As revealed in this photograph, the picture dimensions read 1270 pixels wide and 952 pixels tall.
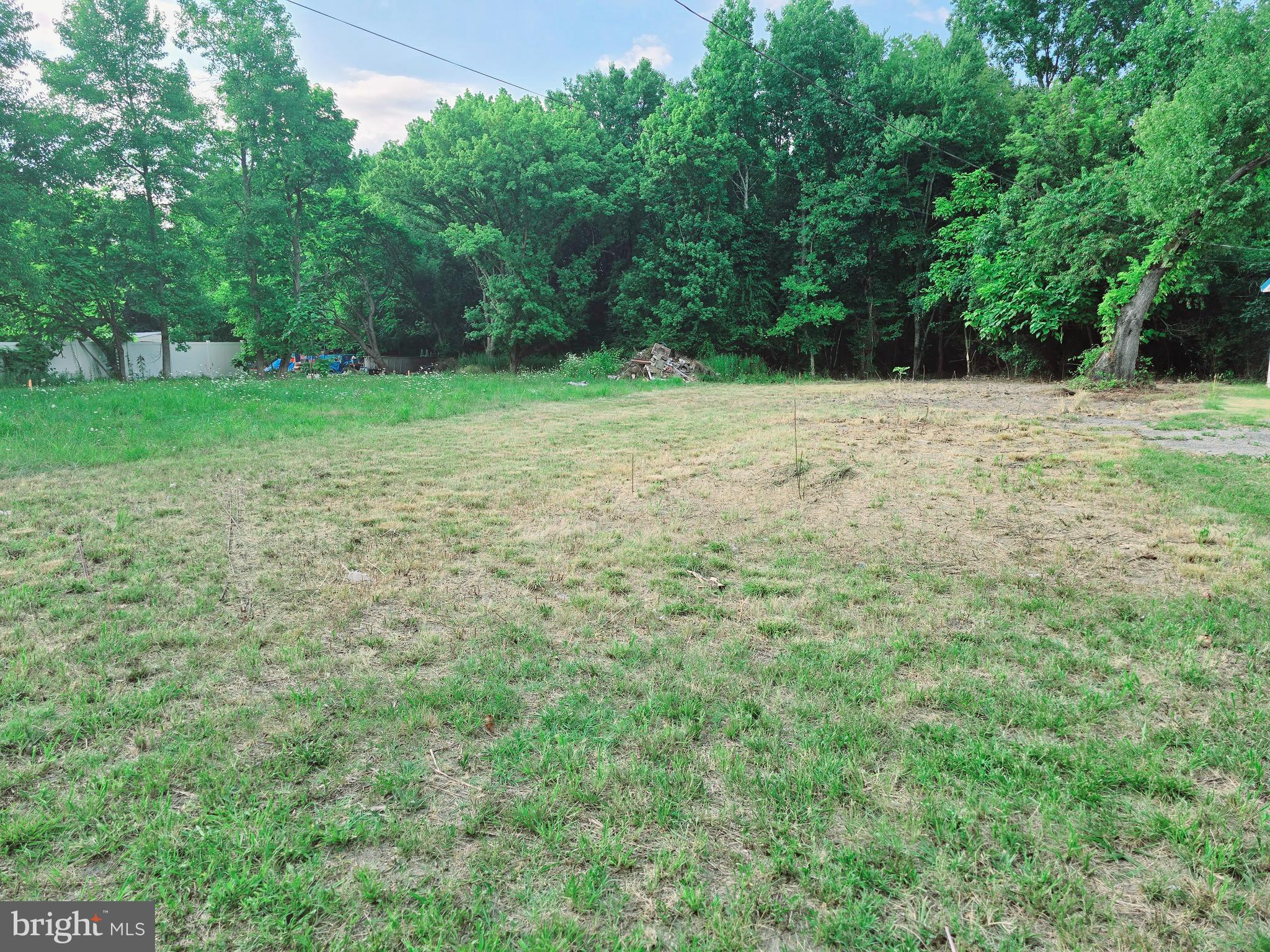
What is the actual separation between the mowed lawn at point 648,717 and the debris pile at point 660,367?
47.5ft

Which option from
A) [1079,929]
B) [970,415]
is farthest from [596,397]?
[1079,929]

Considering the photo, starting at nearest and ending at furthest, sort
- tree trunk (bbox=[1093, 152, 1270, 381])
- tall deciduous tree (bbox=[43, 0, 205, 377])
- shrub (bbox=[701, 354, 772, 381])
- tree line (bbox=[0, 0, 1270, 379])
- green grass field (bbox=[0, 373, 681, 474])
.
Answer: green grass field (bbox=[0, 373, 681, 474]) < tree trunk (bbox=[1093, 152, 1270, 381]) < tree line (bbox=[0, 0, 1270, 379]) < tall deciduous tree (bbox=[43, 0, 205, 377]) < shrub (bbox=[701, 354, 772, 381])

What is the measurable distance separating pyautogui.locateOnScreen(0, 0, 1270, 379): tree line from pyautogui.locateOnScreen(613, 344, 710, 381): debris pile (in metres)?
1.18

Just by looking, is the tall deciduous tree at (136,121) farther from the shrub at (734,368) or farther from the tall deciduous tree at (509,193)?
the shrub at (734,368)

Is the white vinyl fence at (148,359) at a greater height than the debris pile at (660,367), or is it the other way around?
the white vinyl fence at (148,359)

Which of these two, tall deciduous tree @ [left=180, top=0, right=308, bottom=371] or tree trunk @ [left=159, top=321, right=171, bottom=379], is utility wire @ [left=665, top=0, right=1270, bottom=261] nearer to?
tall deciduous tree @ [left=180, top=0, right=308, bottom=371]

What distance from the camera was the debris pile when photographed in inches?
753

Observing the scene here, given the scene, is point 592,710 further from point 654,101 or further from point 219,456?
point 654,101

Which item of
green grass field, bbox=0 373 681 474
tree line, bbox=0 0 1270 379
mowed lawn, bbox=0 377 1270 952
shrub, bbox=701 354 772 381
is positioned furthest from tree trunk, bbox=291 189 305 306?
mowed lawn, bbox=0 377 1270 952

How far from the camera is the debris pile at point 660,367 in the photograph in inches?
753

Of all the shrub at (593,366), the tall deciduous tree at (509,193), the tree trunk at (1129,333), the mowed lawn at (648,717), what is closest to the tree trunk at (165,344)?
the tall deciduous tree at (509,193)

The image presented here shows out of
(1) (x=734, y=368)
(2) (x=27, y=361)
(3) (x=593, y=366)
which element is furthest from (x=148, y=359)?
(1) (x=734, y=368)

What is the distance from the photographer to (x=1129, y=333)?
42.7 ft

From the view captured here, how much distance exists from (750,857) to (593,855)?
42cm
